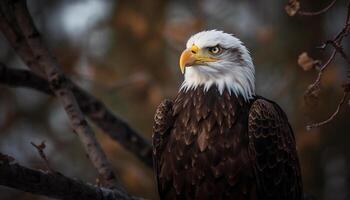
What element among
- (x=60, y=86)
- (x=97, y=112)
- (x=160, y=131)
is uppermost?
(x=97, y=112)

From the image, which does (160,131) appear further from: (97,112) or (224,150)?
(97,112)

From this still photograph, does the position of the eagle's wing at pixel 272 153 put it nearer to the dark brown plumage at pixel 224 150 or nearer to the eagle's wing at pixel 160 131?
the dark brown plumage at pixel 224 150

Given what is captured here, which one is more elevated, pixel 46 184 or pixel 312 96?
pixel 312 96

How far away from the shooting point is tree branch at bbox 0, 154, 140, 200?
4.16 m

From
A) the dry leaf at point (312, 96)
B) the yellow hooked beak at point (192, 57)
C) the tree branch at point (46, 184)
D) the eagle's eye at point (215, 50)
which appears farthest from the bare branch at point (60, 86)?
the dry leaf at point (312, 96)

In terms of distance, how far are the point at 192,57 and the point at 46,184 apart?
218 cm

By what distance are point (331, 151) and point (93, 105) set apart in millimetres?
5011

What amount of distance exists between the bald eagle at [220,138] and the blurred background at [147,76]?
295 cm

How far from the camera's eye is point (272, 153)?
19.3ft

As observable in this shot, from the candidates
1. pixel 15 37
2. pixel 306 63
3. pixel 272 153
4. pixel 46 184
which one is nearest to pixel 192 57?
pixel 272 153

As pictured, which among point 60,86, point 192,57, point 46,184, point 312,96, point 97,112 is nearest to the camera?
point 46,184

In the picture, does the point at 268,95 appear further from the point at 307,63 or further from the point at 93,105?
the point at 307,63

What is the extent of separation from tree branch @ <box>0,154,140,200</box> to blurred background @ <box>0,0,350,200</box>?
4617mm

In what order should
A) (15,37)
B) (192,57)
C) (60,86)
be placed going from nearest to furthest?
(60,86) < (15,37) < (192,57)
